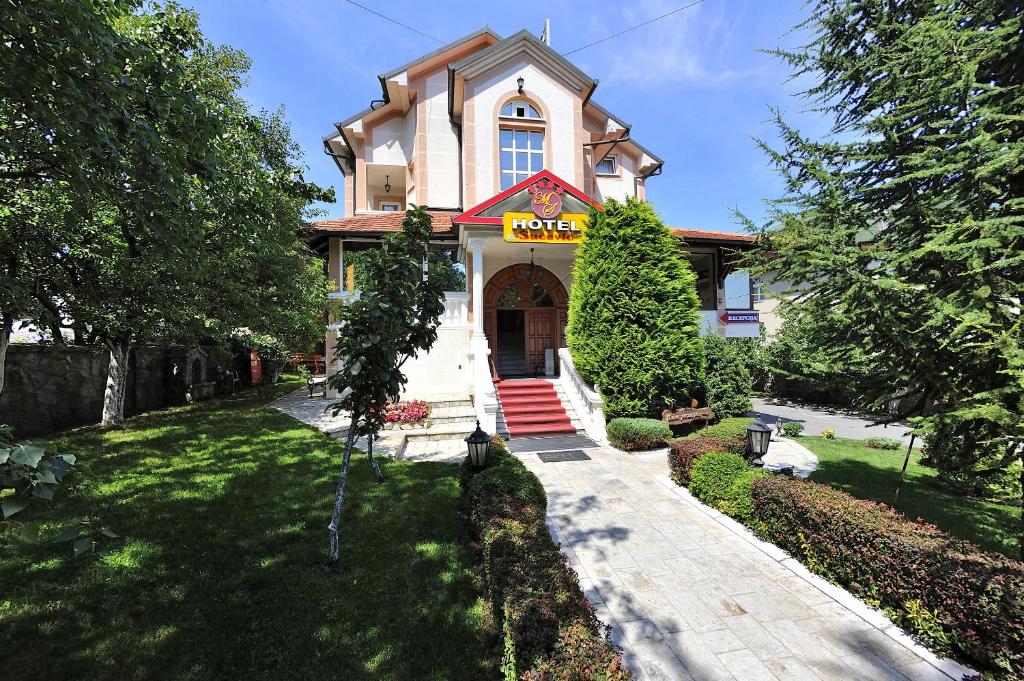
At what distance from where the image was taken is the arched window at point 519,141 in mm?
17000

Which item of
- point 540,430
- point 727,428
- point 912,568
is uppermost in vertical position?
point 912,568

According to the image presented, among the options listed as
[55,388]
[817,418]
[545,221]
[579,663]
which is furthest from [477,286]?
[817,418]

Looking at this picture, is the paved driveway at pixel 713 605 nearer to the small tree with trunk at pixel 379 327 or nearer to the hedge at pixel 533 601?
the hedge at pixel 533 601

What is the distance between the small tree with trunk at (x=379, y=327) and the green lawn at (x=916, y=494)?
6.72m

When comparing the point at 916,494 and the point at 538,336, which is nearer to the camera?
the point at 916,494

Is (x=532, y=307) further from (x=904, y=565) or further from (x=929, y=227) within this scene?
(x=904, y=565)

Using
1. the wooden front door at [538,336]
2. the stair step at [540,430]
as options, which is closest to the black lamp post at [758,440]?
the stair step at [540,430]

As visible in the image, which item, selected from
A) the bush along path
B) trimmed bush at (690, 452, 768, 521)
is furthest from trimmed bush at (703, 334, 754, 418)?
the bush along path

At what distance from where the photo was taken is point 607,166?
2212 centimetres

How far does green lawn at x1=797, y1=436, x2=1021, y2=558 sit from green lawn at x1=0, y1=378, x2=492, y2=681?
6.04 metres

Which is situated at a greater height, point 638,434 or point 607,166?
point 607,166

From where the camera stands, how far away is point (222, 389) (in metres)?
17.7

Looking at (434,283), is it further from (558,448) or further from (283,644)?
(558,448)

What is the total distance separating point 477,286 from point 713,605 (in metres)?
10.4
